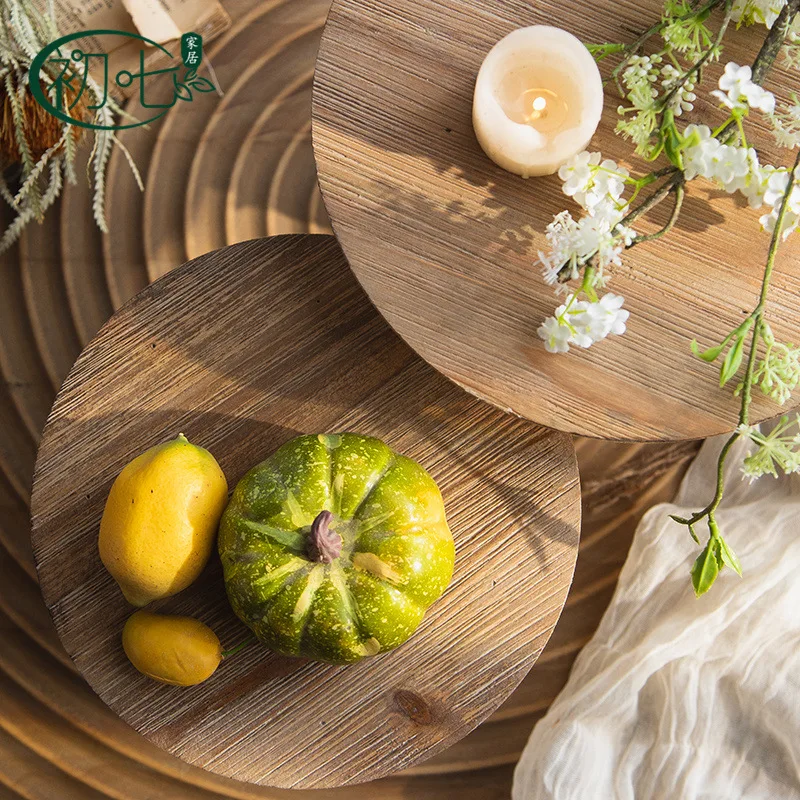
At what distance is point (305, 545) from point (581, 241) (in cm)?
45

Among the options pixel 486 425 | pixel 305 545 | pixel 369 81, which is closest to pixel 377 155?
pixel 369 81

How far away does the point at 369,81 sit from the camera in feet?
3.43

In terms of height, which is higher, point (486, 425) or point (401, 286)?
point (401, 286)

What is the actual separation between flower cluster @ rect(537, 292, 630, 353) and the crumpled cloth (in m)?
0.45

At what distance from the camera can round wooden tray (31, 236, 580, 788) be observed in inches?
41.6

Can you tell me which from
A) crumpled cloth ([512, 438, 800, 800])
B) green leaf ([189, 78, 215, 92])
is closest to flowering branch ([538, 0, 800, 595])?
crumpled cloth ([512, 438, 800, 800])

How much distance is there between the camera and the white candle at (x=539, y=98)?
3.21ft

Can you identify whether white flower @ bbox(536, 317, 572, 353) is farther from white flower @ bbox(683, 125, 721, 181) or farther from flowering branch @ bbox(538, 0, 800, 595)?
white flower @ bbox(683, 125, 721, 181)

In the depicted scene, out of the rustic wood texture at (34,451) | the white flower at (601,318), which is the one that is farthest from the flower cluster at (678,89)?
the rustic wood texture at (34,451)

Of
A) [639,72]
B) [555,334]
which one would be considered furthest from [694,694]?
[639,72]

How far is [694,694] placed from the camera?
1.22 metres

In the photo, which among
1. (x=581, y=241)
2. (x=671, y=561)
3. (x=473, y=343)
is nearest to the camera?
(x=581, y=241)

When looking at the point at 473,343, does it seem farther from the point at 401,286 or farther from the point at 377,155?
the point at 377,155

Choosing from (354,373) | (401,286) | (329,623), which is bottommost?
(329,623)
